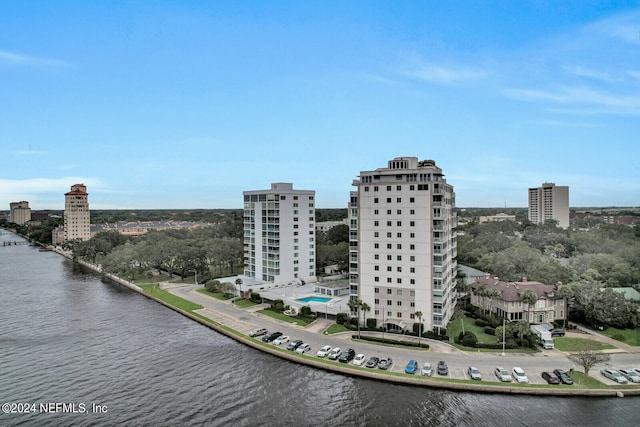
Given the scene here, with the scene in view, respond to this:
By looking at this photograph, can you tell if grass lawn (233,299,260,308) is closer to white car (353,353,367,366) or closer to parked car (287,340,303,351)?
parked car (287,340,303,351)

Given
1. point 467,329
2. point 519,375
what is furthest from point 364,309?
point 519,375

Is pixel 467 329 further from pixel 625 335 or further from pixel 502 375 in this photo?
pixel 625 335

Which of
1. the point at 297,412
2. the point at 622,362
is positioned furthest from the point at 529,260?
the point at 297,412

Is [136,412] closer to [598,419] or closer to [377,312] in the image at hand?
[377,312]

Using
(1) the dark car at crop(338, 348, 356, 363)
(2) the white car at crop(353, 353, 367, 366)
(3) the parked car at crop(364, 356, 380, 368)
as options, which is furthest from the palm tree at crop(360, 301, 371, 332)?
(3) the parked car at crop(364, 356, 380, 368)

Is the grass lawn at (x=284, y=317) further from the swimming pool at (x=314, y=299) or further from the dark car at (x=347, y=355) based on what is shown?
the dark car at (x=347, y=355)

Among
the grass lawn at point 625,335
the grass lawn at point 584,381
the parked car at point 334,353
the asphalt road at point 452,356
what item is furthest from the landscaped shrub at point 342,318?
the grass lawn at point 625,335
